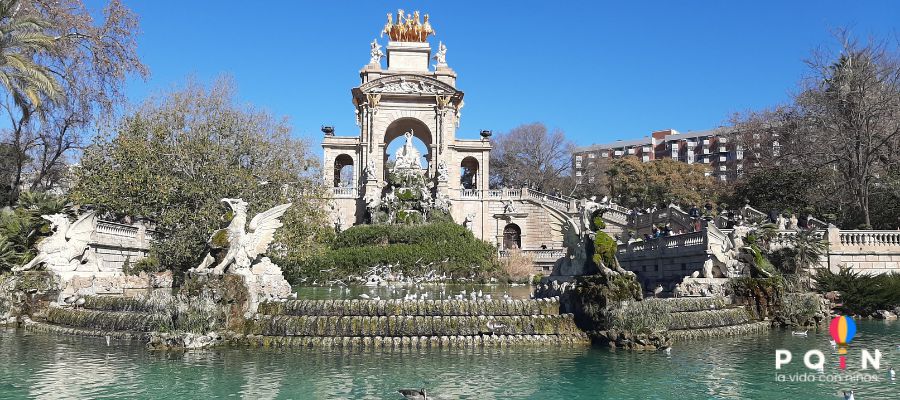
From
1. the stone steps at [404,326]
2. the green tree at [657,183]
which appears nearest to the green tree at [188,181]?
the stone steps at [404,326]

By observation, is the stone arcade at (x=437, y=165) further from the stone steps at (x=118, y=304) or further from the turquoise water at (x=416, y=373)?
the turquoise water at (x=416, y=373)

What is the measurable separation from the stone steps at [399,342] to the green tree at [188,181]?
994cm

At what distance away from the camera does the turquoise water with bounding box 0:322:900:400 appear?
941 centimetres

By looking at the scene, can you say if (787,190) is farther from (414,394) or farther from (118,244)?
(414,394)

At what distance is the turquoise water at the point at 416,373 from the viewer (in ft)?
30.9

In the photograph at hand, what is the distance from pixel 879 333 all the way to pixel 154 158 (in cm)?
2193

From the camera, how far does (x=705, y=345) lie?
13672 millimetres

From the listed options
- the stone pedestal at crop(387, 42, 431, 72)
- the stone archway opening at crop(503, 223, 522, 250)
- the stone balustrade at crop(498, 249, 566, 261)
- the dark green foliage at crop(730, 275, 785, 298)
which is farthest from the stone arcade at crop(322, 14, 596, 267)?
the dark green foliage at crop(730, 275, 785, 298)

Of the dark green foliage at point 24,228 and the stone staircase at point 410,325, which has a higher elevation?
the dark green foliage at point 24,228

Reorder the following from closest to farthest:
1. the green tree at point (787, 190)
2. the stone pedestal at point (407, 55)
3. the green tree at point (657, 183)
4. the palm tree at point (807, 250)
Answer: the palm tree at point (807, 250)
the green tree at point (787, 190)
the stone pedestal at point (407, 55)
the green tree at point (657, 183)

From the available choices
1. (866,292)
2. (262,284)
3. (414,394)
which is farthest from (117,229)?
(866,292)

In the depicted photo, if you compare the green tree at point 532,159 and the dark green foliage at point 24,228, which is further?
the green tree at point 532,159

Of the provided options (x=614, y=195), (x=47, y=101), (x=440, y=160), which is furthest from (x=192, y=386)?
(x=614, y=195)

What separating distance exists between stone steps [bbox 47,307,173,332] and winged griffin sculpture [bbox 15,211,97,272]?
6.86 ft
